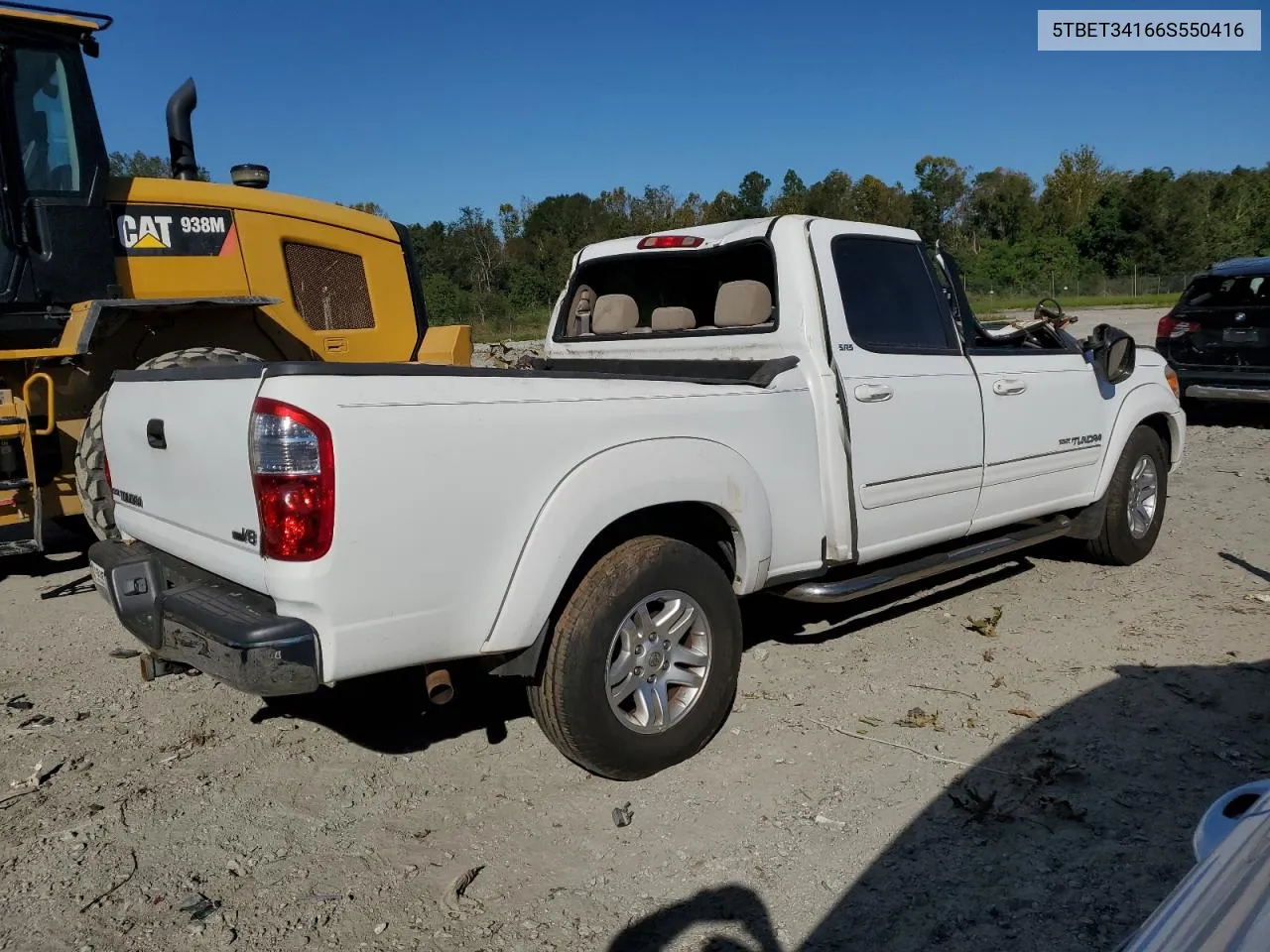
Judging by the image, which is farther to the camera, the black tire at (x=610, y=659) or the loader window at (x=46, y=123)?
the loader window at (x=46, y=123)

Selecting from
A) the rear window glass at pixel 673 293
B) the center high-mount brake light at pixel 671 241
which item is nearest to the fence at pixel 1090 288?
the rear window glass at pixel 673 293

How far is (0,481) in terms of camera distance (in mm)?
5477

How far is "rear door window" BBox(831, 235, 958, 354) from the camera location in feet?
14.8

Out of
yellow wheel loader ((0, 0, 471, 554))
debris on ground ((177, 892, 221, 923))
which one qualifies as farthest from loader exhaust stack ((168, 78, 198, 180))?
debris on ground ((177, 892, 221, 923))

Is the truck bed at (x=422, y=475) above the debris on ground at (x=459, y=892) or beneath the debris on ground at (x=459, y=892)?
above

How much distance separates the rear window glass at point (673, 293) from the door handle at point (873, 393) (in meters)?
0.55

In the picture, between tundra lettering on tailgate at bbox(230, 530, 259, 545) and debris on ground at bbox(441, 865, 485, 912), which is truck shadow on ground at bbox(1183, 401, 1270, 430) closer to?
debris on ground at bbox(441, 865, 485, 912)

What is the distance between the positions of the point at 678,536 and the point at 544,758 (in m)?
1.01

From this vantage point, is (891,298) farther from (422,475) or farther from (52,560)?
(52,560)

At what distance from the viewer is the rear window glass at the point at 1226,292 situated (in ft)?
34.5

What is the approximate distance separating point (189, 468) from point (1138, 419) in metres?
5.32

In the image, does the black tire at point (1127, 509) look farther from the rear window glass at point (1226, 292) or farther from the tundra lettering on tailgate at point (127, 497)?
the rear window glass at point (1226, 292)

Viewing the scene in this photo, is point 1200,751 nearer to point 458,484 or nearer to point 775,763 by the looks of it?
point 775,763

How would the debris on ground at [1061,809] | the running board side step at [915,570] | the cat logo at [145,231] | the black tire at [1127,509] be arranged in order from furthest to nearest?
the cat logo at [145,231] < the black tire at [1127,509] < the running board side step at [915,570] < the debris on ground at [1061,809]
